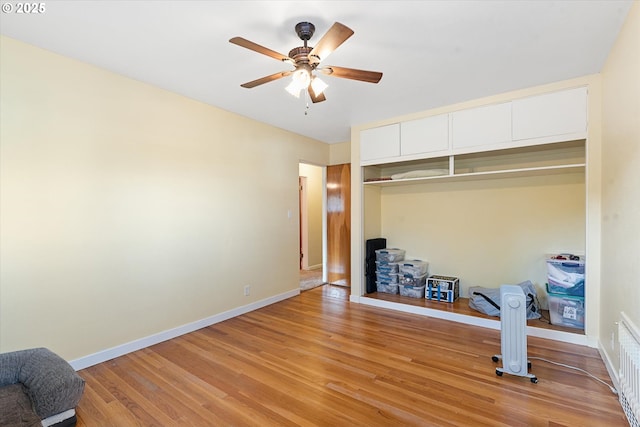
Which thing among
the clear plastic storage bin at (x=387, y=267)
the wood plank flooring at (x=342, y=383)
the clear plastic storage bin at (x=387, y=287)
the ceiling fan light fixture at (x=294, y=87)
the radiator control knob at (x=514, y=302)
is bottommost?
the wood plank flooring at (x=342, y=383)

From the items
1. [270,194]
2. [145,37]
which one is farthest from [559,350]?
[145,37]

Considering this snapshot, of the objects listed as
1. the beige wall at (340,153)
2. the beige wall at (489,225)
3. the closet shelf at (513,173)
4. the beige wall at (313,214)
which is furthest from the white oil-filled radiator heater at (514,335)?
the beige wall at (313,214)

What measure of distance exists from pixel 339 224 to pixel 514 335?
3.12m

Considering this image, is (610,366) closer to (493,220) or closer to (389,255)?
(493,220)

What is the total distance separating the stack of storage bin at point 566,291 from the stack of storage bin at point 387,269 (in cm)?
174

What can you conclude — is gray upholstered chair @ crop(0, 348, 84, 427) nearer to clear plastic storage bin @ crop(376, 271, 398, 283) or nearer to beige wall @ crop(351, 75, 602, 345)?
beige wall @ crop(351, 75, 602, 345)

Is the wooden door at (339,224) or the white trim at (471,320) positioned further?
the wooden door at (339,224)

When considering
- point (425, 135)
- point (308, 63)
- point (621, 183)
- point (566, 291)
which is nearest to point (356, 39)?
point (308, 63)

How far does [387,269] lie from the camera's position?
4184 millimetres

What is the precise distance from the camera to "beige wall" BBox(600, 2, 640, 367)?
1.73 m

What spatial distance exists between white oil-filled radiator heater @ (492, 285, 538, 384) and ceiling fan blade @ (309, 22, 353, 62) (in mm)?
2161

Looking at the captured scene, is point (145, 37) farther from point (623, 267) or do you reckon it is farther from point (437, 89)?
point (623, 267)

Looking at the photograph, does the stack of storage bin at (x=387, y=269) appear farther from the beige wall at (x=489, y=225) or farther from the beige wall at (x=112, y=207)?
the beige wall at (x=112, y=207)

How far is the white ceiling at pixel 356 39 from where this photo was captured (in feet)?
5.82
